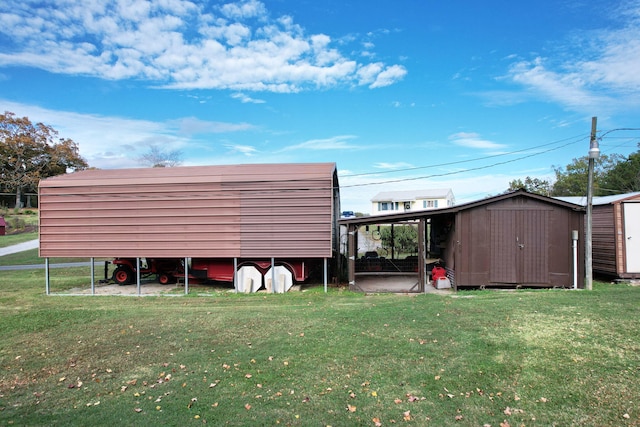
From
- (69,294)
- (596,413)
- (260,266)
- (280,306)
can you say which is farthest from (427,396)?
(69,294)

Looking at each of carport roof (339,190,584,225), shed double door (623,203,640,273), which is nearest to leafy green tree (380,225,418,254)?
carport roof (339,190,584,225)

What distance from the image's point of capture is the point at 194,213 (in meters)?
13.3

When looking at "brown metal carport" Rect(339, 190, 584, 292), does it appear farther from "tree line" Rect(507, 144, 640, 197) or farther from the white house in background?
the white house in background

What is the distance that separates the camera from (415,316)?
8.48 meters

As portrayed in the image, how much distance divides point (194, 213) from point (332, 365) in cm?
900

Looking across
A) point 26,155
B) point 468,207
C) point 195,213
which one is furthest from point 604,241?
point 26,155

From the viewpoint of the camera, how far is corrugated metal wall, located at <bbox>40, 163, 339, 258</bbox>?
42.3ft

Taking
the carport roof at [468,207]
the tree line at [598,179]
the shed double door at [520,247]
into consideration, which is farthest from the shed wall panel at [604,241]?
the tree line at [598,179]

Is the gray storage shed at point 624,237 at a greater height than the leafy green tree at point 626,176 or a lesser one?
lesser

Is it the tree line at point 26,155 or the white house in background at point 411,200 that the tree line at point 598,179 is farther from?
the tree line at point 26,155

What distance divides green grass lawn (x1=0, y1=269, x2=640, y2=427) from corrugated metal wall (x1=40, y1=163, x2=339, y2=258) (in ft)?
11.4

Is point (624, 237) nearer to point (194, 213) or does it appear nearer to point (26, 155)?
point (194, 213)

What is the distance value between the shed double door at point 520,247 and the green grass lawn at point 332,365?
234 centimetres

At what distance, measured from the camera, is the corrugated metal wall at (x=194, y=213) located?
12906 millimetres
